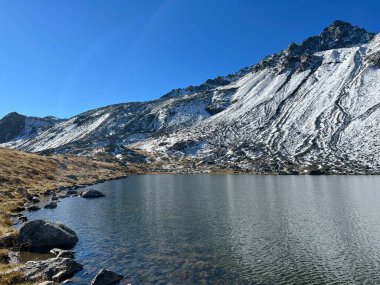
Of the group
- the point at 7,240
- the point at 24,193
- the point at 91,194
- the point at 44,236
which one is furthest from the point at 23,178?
the point at 7,240

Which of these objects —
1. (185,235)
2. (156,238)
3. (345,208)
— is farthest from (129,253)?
(345,208)

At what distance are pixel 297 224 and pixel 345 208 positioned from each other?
2052cm

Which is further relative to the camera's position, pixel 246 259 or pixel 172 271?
pixel 246 259

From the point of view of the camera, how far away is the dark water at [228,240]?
31562mm

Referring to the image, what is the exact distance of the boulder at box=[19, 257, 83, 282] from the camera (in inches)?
1096

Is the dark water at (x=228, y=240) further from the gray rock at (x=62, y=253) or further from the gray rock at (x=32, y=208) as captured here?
the gray rock at (x=32, y=208)

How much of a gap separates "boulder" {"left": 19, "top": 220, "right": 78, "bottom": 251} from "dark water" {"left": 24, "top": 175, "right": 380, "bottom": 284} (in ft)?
7.05

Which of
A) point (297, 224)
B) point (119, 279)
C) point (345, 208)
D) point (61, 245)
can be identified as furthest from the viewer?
point (345, 208)

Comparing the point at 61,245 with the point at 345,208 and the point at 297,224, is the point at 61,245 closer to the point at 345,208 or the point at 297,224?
the point at 297,224

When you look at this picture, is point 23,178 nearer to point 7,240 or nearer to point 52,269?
point 7,240

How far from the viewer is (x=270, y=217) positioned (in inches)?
2293

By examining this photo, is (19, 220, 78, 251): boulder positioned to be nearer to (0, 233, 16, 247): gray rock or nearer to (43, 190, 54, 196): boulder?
(0, 233, 16, 247): gray rock

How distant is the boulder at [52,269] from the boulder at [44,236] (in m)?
8.07

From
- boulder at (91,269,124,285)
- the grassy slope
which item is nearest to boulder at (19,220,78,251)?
the grassy slope
